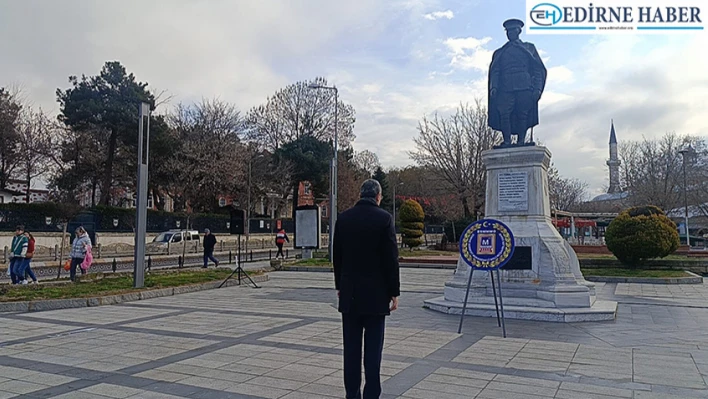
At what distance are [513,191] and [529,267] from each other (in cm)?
161

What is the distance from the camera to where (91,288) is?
13570mm

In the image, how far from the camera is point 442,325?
30.6 feet

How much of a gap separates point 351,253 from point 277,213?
55.0 m

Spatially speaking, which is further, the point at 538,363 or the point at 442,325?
the point at 442,325

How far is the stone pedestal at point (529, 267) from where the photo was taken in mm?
10195

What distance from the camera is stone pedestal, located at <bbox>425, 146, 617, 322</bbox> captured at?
33.4ft

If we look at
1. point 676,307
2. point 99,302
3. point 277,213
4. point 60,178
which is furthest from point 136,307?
point 277,213

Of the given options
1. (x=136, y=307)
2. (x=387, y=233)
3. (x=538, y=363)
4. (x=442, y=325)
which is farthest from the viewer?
(x=136, y=307)

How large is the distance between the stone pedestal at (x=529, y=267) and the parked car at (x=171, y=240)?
2746cm

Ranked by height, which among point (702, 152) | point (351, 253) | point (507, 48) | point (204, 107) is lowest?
point (351, 253)

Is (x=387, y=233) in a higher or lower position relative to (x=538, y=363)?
higher

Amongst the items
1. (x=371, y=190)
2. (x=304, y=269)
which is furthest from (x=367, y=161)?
(x=371, y=190)

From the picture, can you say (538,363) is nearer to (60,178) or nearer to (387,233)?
(387,233)

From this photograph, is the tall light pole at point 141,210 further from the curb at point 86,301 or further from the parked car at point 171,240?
the parked car at point 171,240
